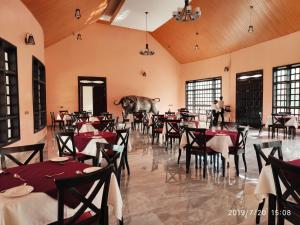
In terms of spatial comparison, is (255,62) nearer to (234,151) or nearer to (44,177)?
(234,151)

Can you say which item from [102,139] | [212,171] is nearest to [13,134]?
[102,139]

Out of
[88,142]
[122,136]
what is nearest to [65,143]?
[88,142]

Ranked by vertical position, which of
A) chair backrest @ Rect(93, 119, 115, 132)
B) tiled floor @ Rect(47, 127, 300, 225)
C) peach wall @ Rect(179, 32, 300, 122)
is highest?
peach wall @ Rect(179, 32, 300, 122)

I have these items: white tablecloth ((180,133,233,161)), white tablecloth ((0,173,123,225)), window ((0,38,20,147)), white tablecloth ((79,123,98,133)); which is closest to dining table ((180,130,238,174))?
white tablecloth ((180,133,233,161))

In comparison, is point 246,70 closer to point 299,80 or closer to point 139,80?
point 299,80

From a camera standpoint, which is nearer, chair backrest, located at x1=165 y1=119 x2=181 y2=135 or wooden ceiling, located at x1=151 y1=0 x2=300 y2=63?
chair backrest, located at x1=165 y1=119 x2=181 y2=135

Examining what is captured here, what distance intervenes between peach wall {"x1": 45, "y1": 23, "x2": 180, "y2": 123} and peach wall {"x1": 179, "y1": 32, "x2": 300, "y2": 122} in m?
1.99

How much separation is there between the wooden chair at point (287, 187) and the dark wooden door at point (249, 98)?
30.4ft

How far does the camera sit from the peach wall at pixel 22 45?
16.1 ft

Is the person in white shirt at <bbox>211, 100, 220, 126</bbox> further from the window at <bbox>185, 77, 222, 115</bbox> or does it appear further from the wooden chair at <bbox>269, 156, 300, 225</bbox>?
the wooden chair at <bbox>269, 156, 300, 225</bbox>

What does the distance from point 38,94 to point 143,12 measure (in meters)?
5.79

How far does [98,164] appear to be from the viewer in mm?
2844

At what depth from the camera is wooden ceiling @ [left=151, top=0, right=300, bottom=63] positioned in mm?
8539

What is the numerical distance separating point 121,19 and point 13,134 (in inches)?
336
